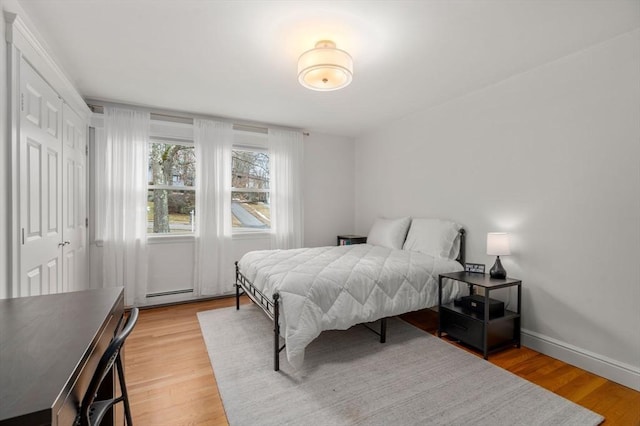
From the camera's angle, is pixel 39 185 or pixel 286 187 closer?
pixel 39 185

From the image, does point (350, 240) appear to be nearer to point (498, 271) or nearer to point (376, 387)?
point (498, 271)

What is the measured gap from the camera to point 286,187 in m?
4.47

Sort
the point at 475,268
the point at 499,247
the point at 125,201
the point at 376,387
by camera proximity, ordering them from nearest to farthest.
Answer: the point at 376,387 < the point at 499,247 < the point at 475,268 < the point at 125,201

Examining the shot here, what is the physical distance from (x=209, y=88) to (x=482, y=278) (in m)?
3.27

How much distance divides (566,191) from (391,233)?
6.10 feet

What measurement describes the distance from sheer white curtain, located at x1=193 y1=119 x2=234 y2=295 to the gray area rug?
1.30 meters

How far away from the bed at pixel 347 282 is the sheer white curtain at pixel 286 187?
1.00m

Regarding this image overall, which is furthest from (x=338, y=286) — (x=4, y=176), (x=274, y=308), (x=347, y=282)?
(x=4, y=176)

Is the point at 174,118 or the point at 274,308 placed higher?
the point at 174,118

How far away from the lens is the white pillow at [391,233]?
379 centimetres

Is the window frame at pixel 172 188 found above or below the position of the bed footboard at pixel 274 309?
above

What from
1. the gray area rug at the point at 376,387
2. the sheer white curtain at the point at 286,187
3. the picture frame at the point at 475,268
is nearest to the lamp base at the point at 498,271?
the picture frame at the point at 475,268

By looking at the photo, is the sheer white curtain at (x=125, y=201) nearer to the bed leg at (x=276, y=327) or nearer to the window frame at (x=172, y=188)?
the window frame at (x=172, y=188)

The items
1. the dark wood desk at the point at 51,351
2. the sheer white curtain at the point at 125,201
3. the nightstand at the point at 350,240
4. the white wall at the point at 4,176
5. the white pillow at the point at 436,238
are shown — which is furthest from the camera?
the nightstand at the point at 350,240
